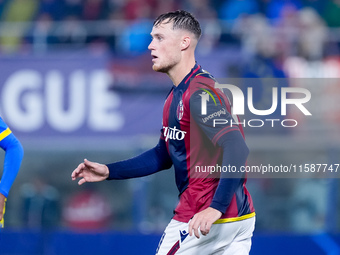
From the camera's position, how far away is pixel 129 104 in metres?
9.57

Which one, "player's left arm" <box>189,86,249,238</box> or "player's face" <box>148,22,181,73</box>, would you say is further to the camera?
"player's face" <box>148,22,181,73</box>

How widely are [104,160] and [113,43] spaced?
1.90 metres

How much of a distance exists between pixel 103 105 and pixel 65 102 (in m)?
0.53

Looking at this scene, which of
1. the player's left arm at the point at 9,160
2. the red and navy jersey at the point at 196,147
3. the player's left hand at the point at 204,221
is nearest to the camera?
the player's left hand at the point at 204,221

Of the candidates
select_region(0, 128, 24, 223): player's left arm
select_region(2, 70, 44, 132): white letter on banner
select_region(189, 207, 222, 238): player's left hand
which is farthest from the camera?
select_region(2, 70, 44, 132): white letter on banner

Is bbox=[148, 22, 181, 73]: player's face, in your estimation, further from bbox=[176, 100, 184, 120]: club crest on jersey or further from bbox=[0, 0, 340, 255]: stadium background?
bbox=[0, 0, 340, 255]: stadium background

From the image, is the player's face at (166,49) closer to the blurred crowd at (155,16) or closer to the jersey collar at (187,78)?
the jersey collar at (187,78)

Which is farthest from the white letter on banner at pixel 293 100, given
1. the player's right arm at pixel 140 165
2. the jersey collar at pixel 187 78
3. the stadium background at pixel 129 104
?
the jersey collar at pixel 187 78

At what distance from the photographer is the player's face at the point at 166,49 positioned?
13.9ft

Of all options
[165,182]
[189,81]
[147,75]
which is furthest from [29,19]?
[189,81]

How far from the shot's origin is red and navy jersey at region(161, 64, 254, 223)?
398 centimetres

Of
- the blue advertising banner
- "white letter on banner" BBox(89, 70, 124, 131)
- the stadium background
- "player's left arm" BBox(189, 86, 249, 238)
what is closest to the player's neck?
"player's left arm" BBox(189, 86, 249, 238)

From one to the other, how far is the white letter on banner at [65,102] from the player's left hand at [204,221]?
6.12 metres

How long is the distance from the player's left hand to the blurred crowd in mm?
5487
